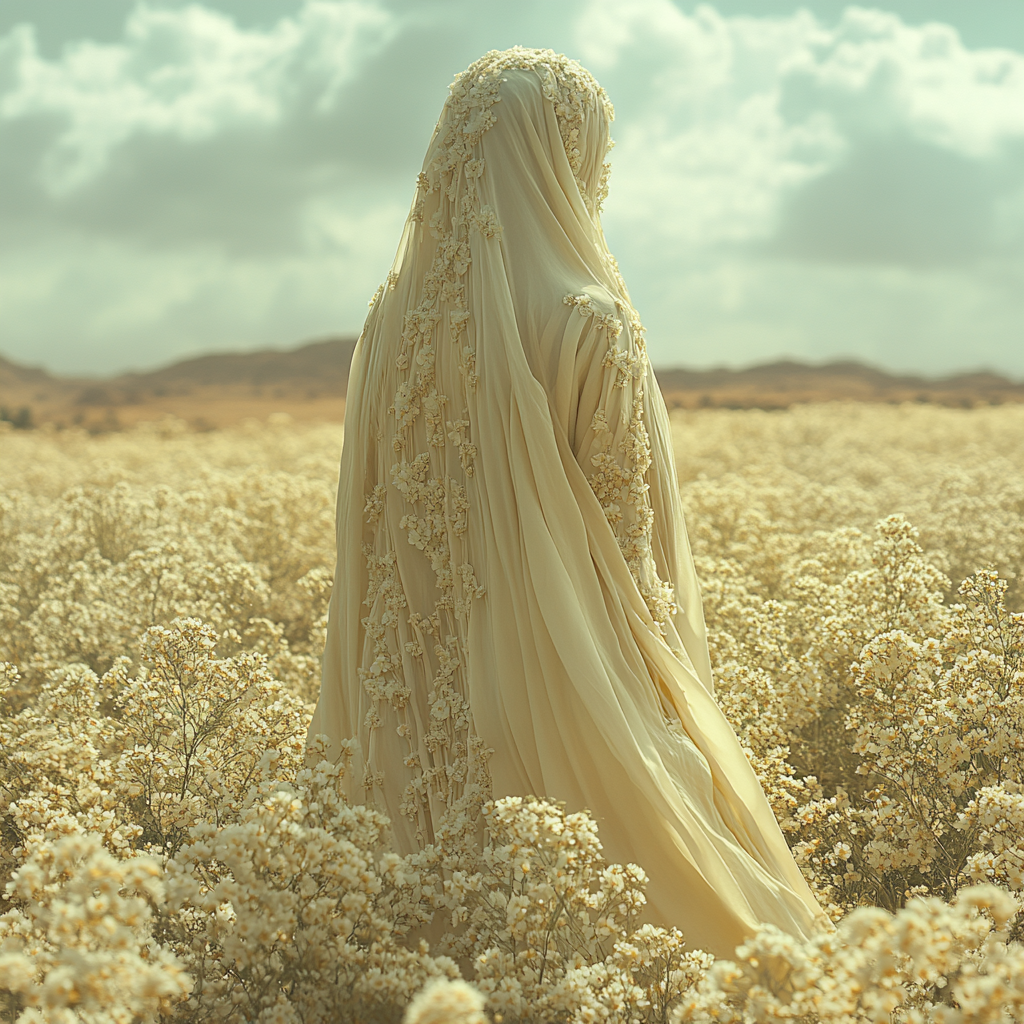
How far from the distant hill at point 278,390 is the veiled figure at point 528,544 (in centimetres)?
3238

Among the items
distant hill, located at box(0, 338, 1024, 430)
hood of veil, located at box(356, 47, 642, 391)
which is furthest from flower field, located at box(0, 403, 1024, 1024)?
distant hill, located at box(0, 338, 1024, 430)

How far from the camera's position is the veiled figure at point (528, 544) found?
2.64 meters

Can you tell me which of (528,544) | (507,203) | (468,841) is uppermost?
(507,203)

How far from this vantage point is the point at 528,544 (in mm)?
2736

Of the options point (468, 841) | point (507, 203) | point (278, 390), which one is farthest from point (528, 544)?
point (278, 390)

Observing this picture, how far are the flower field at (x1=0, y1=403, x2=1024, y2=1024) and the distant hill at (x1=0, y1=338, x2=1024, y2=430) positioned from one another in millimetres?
31420

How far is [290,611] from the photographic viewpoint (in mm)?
7027

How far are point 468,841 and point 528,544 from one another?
99 cm

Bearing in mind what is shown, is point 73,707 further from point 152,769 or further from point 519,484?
point 519,484

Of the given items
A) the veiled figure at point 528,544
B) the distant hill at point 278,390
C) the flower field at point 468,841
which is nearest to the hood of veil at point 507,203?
the veiled figure at point 528,544

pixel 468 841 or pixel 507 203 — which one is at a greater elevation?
pixel 507 203

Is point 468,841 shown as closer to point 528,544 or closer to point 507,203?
point 528,544

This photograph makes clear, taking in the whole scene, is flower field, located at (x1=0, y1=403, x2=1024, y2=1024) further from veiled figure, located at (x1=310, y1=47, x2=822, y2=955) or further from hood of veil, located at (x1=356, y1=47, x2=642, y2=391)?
hood of veil, located at (x1=356, y1=47, x2=642, y2=391)

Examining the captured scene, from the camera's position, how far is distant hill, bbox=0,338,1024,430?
41312 mm
